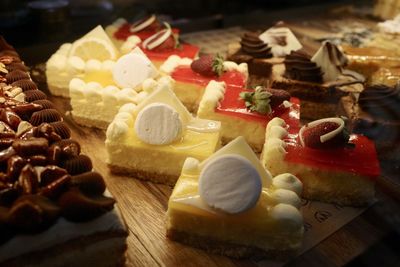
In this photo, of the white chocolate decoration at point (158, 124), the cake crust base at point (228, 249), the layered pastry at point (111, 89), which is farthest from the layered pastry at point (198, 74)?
the cake crust base at point (228, 249)

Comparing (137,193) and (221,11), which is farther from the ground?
(221,11)

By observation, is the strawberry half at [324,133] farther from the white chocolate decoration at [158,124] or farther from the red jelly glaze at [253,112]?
the white chocolate decoration at [158,124]

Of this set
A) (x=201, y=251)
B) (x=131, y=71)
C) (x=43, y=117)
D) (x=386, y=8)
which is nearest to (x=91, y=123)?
(x=131, y=71)

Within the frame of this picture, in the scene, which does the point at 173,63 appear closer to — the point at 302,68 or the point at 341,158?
the point at 302,68

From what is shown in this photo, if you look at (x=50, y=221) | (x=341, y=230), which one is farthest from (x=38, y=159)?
(x=341, y=230)

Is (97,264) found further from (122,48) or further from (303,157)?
(122,48)

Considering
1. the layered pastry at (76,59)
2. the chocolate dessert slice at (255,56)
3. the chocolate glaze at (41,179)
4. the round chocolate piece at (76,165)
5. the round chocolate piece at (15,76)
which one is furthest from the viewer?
the chocolate dessert slice at (255,56)

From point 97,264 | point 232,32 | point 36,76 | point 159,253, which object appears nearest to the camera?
point 97,264
